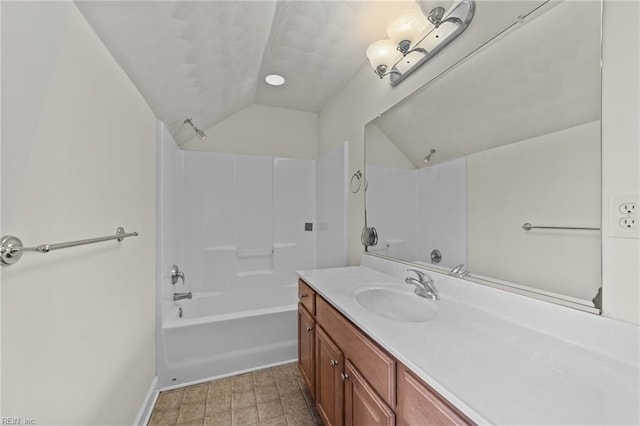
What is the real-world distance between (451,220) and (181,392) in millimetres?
2146

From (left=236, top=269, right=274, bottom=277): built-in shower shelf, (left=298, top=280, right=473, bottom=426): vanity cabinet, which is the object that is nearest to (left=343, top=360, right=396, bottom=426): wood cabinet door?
(left=298, top=280, right=473, bottom=426): vanity cabinet

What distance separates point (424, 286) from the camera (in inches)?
49.4

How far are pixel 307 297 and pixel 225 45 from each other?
1644 mm

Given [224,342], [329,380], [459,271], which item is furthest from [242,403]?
[459,271]

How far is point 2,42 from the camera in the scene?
60 centimetres

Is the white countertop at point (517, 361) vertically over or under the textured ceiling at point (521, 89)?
under

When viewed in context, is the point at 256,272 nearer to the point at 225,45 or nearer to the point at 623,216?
the point at 225,45

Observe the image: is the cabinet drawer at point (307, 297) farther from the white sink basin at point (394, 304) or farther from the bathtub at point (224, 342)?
the bathtub at point (224, 342)

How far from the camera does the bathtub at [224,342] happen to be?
1.84 m

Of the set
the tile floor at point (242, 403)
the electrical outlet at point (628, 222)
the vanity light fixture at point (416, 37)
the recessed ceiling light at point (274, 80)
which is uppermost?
the recessed ceiling light at point (274, 80)

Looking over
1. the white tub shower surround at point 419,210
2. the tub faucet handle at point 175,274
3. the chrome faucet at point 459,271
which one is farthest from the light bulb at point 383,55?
the tub faucet handle at point 175,274

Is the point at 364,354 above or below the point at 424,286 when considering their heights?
below

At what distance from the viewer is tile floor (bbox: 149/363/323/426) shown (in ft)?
5.01

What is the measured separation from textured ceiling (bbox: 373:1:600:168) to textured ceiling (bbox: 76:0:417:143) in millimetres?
633
